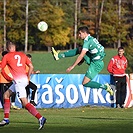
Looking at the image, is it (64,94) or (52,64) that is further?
(52,64)

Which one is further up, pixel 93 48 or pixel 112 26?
pixel 112 26

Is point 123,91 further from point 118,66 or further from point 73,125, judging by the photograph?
point 73,125

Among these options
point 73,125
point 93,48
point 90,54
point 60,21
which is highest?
point 60,21

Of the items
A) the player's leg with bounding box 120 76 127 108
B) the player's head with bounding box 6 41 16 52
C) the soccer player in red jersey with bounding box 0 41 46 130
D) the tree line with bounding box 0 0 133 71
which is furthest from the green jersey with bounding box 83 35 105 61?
the tree line with bounding box 0 0 133 71

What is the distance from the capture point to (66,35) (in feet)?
266

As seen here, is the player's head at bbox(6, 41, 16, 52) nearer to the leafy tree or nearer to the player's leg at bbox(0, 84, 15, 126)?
the player's leg at bbox(0, 84, 15, 126)

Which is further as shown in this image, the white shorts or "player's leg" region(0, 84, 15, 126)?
"player's leg" region(0, 84, 15, 126)

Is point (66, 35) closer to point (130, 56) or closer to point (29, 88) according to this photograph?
point (130, 56)

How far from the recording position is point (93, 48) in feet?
54.6

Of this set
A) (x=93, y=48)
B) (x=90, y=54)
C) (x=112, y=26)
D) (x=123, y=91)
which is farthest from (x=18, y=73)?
(x=112, y=26)

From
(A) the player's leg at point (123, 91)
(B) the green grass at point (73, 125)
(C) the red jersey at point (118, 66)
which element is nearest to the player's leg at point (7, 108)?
(B) the green grass at point (73, 125)

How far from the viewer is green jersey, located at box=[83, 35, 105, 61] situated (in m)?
16.4

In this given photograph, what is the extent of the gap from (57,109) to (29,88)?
118cm

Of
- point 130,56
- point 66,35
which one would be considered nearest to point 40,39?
point 66,35
